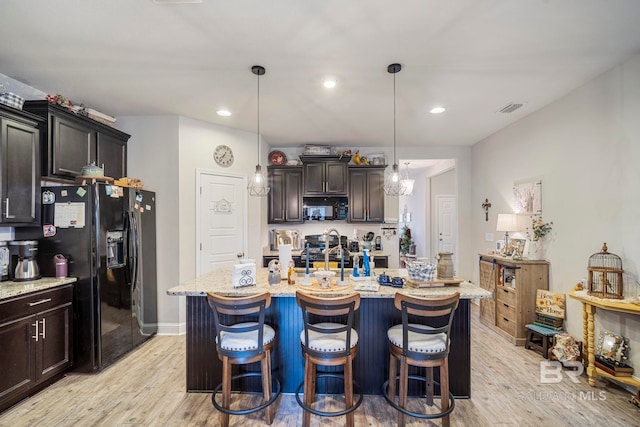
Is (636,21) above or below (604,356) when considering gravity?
above

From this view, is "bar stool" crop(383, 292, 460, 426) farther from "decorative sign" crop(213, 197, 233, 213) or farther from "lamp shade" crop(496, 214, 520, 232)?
"decorative sign" crop(213, 197, 233, 213)

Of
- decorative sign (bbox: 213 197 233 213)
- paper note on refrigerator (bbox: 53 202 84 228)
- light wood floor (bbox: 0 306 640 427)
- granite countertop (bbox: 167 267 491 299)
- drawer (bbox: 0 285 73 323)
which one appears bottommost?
light wood floor (bbox: 0 306 640 427)

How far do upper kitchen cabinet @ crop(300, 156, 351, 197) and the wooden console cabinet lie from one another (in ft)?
8.44

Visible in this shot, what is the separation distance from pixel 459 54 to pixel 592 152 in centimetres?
180

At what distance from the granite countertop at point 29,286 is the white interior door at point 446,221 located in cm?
700

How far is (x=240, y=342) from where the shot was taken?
203cm

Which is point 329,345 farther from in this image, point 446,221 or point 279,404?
point 446,221

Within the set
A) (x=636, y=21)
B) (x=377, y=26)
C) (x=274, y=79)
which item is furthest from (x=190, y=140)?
(x=636, y=21)

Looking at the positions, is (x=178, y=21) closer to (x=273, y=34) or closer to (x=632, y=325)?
(x=273, y=34)

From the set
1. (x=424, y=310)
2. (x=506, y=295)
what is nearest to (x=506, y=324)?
(x=506, y=295)

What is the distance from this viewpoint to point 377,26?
205 cm

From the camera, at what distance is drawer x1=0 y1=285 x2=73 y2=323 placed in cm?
223

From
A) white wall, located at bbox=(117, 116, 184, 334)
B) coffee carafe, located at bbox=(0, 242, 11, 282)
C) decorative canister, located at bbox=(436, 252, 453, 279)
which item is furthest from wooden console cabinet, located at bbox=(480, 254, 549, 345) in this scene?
coffee carafe, located at bbox=(0, 242, 11, 282)

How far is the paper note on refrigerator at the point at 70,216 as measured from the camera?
2.82 meters
